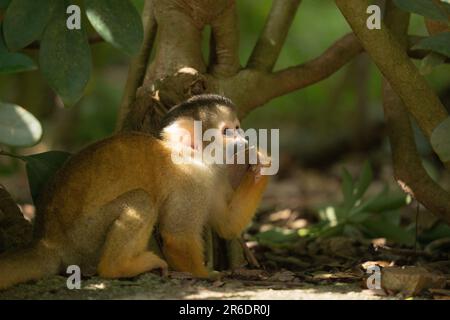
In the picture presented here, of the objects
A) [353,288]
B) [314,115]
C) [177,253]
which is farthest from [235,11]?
[314,115]

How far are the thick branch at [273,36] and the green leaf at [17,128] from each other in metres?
1.54

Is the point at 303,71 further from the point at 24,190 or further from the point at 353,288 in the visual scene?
the point at 24,190

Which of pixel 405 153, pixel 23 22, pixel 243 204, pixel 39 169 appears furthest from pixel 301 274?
pixel 23 22

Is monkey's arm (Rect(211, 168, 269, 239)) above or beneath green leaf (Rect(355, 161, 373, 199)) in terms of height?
beneath

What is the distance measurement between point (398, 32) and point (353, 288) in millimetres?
1489

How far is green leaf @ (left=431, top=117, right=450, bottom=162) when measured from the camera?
298 centimetres

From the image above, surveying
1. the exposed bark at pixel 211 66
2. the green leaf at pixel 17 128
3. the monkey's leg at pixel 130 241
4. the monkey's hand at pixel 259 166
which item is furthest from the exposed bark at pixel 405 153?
the green leaf at pixel 17 128

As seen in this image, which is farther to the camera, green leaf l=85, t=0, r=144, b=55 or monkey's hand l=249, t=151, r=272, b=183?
monkey's hand l=249, t=151, r=272, b=183

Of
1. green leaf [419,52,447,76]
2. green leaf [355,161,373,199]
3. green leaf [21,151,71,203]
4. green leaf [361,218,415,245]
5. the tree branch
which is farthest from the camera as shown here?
green leaf [355,161,373,199]

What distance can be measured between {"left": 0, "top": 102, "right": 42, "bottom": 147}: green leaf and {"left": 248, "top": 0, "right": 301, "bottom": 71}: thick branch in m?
1.54

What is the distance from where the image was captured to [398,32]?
3975 millimetres

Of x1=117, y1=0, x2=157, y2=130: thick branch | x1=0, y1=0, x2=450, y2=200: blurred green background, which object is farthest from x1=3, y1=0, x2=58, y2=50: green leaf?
x1=0, y1=0, x2=450, y2=200: blurred green background

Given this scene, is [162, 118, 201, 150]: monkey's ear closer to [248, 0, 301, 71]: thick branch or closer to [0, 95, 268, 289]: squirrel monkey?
[0, 95, 268, 289]: squirrel monkey

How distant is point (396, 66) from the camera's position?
3.36 metres
